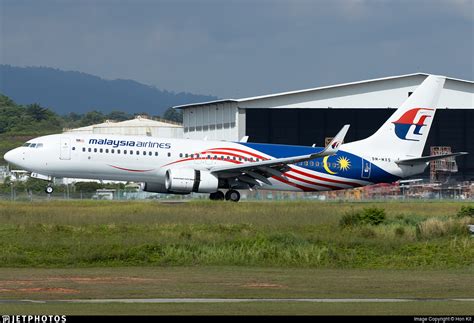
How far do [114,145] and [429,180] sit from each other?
1790 inches

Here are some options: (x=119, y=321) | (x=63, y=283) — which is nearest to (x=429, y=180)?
(x=63, y=283)

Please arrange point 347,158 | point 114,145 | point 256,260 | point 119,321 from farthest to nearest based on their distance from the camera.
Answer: point 347,158
point 114,145
point 256,260
point 119,321

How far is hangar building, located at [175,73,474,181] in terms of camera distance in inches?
3644

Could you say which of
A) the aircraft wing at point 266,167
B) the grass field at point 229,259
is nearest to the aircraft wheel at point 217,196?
the aircraft wing at point 266,167

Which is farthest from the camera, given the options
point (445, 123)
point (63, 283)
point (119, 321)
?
point (445, 123)

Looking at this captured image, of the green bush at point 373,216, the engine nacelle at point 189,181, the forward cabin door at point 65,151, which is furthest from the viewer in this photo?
the forward cabin door at point 65,151

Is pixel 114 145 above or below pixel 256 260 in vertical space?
above

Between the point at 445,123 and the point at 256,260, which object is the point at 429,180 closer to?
the point at 445,123

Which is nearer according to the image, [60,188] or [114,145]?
[114,145]

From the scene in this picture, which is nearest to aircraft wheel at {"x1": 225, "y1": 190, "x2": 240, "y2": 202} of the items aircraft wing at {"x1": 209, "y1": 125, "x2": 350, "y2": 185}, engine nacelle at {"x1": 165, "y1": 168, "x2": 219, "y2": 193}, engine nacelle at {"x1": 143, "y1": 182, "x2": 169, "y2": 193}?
aircraft wing at {"x1": 209, "y1": 125, "x2": 350, "y2": 185}

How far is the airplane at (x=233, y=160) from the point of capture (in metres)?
58.3

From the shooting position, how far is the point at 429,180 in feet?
319

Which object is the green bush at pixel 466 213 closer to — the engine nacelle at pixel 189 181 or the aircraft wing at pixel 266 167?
the aircraft wing at pixel 266 167

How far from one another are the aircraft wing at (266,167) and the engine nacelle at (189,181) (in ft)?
2.61
